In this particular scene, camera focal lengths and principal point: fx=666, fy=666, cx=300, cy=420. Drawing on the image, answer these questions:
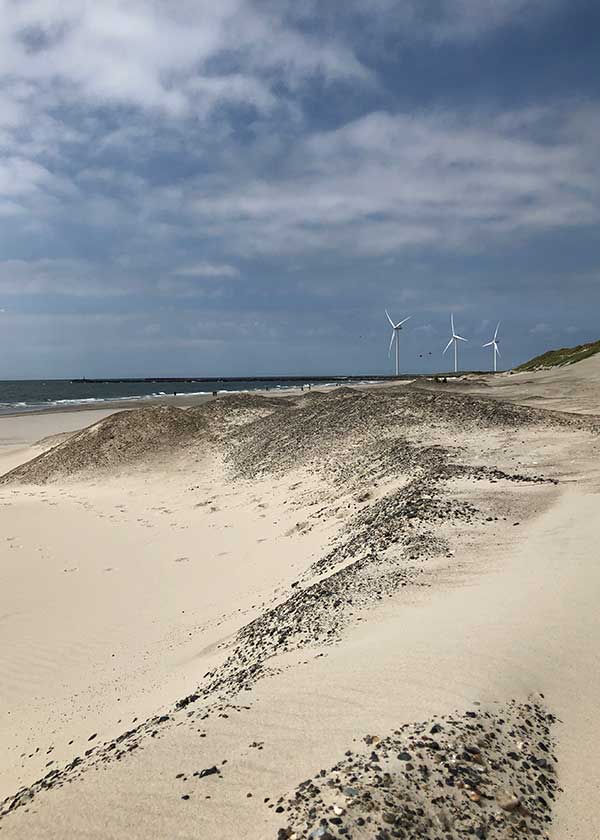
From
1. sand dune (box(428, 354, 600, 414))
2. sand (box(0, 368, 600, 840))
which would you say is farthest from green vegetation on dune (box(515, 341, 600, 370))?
sand (box(0, 368, 600, 840))

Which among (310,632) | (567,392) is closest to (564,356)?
(567,392)

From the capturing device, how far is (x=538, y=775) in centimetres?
388

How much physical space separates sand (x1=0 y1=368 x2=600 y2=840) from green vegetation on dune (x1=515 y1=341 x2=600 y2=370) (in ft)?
208

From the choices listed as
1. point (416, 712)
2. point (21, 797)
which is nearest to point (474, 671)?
point (416, 712)

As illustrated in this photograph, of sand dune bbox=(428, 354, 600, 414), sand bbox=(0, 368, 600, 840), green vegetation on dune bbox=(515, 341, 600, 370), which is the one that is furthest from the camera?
green vegetation on dune bbox=(515, 341, 600, 370)

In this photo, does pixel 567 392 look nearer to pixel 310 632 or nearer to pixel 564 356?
pixel 310 632

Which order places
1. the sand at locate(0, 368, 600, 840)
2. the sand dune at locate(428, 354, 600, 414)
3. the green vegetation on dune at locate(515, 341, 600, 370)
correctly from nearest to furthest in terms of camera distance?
the sand at locate(0, 368, 600, 840) < the sand dune at locate(428, 354, 600, 414) < the green vegetation on dune at locate(515, 341, 600, 370)

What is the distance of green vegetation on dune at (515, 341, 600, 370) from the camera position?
7556cm

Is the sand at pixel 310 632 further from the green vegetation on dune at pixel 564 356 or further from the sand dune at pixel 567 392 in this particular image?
the green vegetation on dune at pixel 564 356

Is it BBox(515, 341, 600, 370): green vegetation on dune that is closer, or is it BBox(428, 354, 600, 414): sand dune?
BBox(428, 354, 600, 414): sand dune

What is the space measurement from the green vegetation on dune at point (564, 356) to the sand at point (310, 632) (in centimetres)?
6340

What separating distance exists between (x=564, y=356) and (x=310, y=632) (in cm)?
8665

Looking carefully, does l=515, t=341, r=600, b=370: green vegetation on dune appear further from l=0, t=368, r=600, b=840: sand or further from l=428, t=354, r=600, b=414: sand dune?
l=0, t=368, r=600, b=840: sand

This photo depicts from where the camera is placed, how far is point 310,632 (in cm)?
631
